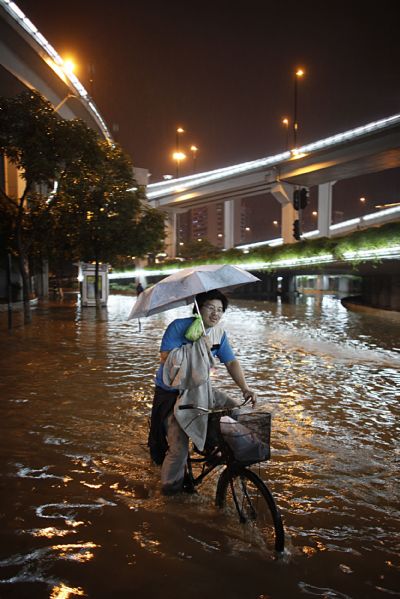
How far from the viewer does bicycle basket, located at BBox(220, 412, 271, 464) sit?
313cm

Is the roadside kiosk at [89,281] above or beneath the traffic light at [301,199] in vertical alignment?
beneath

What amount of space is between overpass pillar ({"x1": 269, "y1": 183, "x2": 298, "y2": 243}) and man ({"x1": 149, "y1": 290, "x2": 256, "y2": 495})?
1815 inches

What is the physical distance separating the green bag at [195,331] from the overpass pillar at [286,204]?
46.4 meters

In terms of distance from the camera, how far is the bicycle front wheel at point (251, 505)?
10.4 feet

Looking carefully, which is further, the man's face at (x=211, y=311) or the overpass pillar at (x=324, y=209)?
the overpass pillar at (x=324, y=209)

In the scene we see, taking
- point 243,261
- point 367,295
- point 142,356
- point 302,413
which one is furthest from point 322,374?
point 243,261

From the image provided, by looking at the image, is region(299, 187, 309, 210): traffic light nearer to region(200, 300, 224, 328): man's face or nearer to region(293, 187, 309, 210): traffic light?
region(293, 187, 309, 210): traffic light

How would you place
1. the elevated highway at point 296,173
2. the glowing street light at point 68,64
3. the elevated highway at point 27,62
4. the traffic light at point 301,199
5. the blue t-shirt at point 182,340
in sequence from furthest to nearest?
the elevated highway at point 296,173, the glowing street light at point 68,64, the elevated highway at point 27,62, the traffic light at point 301,199, the blue t-shirt at point 182,340

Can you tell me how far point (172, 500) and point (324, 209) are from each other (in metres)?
56.3

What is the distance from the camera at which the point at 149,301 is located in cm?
376

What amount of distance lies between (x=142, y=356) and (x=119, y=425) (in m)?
5.15

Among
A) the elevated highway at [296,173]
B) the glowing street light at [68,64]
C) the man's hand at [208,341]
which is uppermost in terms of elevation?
the glowing street light at [68,64]

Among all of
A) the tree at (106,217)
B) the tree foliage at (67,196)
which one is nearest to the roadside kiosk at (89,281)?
the tree foliage at (67,196)

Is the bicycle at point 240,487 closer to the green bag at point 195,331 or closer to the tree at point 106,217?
the green bag at point 195,331
